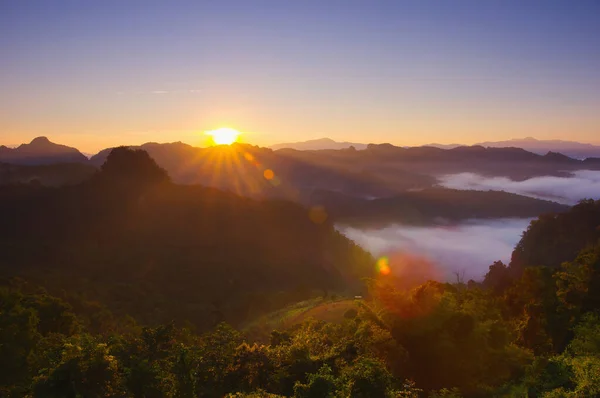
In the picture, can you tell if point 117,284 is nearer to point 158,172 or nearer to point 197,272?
point 197,272

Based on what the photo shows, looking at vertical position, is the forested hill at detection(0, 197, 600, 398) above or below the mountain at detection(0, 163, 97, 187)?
below

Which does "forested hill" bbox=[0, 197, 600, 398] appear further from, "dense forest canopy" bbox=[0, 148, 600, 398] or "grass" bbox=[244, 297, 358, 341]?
"grass" bbox=[244, 297, 358, 341]

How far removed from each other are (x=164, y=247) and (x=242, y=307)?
86.3 feet

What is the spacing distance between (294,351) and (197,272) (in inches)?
2276

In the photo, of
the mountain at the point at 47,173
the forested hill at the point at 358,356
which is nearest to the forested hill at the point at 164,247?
the forested hill at the point at 358,356

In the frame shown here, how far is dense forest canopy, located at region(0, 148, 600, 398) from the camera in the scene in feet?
46.4

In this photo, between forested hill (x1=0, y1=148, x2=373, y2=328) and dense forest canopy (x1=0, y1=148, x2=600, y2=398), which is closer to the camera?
dense forest canopy (x1=0, y1=148, x2=600, y2=398)

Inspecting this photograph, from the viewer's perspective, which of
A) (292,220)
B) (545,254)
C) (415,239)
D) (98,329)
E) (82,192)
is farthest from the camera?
(415,239)

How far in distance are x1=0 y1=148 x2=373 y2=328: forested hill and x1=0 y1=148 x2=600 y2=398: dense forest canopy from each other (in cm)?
32

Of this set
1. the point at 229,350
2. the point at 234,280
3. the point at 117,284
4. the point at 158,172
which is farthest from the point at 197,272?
the point at 229,350

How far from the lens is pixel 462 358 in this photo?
16609 millimetres

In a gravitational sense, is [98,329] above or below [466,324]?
below

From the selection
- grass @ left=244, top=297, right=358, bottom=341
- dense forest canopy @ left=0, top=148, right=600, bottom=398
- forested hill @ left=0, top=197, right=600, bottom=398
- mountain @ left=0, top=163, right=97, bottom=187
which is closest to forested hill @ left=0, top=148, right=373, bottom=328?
dense forest canopy @ left=0, top=148, right=600, bottom=398

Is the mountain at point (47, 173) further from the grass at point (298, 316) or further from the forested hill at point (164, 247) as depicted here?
the grass at point (298, 316)
